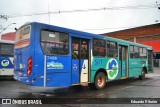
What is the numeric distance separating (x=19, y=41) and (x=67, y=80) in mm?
2787

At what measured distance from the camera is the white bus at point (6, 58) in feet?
61.1

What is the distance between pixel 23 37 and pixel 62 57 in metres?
1.91

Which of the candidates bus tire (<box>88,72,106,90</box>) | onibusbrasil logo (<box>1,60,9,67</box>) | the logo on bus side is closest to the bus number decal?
bus tire (<box>88,72,106,90</box>)

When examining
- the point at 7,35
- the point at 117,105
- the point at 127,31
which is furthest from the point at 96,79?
the point at 7,35

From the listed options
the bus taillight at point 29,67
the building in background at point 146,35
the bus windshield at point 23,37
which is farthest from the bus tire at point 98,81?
the building in background at point 146,35

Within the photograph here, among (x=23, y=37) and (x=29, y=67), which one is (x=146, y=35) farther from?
(x=29, y=67)

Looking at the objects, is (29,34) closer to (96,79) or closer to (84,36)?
(84,36)

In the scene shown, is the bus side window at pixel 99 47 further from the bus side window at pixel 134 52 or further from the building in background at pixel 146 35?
the building in background at pixel 146 35

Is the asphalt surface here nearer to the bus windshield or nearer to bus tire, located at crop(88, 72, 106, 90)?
bus tire, located at crop(88, 72, 106, 90)

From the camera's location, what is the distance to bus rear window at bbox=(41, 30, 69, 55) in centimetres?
1021

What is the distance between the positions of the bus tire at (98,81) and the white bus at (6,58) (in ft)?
26.8

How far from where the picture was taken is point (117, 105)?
30.5 ft

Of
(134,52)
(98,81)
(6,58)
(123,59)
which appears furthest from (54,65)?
(6,58)

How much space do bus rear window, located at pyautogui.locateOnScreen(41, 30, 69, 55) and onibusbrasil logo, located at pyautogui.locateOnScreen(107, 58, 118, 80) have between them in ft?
12.8
